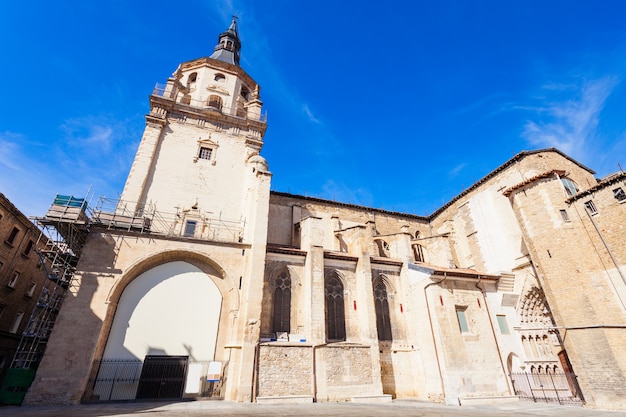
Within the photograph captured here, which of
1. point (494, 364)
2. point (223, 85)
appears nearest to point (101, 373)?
point (494, 364)

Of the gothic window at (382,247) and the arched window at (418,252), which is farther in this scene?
the arched window at (418,252)

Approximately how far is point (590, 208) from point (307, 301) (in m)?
14.3

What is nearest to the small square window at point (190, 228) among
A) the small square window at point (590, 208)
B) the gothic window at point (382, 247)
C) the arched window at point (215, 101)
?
the arched window at point (215, 101)

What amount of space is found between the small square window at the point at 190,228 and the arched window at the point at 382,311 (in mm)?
10332

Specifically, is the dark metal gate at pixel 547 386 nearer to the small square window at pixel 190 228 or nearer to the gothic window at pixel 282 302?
the gothic window at pixel 282 302

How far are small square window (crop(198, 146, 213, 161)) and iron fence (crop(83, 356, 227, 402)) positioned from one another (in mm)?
11108

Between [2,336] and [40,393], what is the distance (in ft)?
37.4

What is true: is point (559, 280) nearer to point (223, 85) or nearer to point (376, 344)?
point (376, 344)

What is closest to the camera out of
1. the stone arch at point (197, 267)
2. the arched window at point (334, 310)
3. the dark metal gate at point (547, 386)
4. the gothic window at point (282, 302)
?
the stone arch at point (197, 267)

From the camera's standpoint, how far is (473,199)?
2180cm

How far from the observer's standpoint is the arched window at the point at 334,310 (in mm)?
14578

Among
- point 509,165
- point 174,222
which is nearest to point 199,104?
point 174,222

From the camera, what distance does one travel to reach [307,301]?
14.2m

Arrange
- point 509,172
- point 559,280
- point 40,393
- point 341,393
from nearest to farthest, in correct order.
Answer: point 40,393, point 341,393, point 559,280, point 509,172
